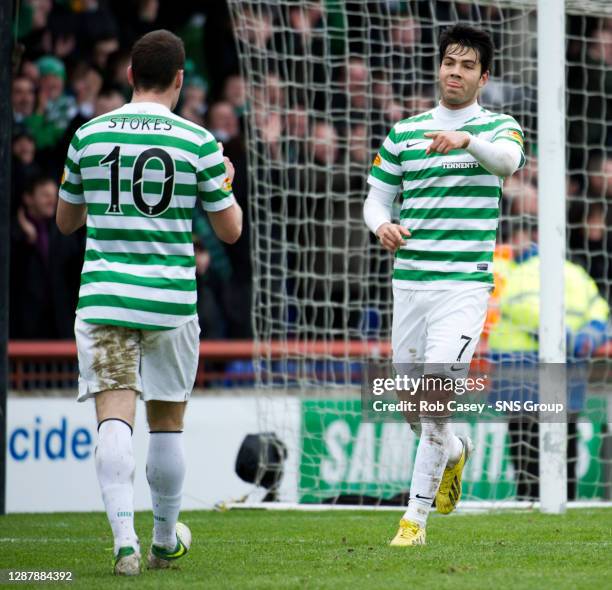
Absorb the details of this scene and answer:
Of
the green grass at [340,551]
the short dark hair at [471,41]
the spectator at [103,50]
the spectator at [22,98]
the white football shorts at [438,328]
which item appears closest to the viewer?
the green grass at [340,551]

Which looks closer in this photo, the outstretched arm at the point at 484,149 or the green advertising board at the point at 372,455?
the outstretched arm at the point at 484,149

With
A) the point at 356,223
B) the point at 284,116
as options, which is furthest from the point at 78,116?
the point at 356,223

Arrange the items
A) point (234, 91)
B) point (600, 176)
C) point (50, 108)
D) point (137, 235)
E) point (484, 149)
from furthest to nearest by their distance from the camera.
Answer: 1. point (234, 91)
2. point (50, 108)
3. point (600, 176)
4. point (484, 149)
5. point (137, 235)

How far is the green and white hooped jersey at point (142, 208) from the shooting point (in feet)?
15.7

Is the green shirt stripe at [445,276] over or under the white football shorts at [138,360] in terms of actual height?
over

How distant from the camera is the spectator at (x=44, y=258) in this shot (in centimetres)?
1091

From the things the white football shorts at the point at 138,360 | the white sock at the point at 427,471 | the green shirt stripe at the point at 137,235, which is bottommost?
the white sock at the point at 427,471

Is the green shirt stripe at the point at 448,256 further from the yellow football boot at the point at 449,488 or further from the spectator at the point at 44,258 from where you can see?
the spectator at the point at 44,258

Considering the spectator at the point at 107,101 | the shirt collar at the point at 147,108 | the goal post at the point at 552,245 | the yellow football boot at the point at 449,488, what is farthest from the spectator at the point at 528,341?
the shirt collar at the point at 147,108

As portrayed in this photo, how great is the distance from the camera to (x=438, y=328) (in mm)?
5852

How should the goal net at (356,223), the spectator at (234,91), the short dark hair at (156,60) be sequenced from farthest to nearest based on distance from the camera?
the spectator at (234,91), the goal net at (356,223), the short dark hair at (156,60)

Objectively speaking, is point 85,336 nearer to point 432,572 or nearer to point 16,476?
point 432,572

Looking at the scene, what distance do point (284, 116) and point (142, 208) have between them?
5.90m

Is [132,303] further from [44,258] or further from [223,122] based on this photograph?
[223,122]
